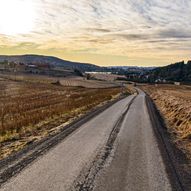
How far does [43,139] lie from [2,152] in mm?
3383

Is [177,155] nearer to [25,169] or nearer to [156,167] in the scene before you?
[156,167]

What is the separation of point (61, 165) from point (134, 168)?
2432 millimetres

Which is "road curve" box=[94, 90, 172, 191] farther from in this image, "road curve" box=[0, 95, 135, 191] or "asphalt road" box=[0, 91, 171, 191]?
"road curve" box=[0, 95, 135, 191]

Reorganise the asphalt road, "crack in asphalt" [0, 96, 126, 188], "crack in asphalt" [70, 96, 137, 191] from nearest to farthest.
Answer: "crack in asphalt" [70, 96, 137, 191] → the asphalt road → "crack in asphalt" [0, 96, 126, 188]

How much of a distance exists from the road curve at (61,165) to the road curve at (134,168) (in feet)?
2.79

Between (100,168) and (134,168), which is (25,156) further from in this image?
(134,168)

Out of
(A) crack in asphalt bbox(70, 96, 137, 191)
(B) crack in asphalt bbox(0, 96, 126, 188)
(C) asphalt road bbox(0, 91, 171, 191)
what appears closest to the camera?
(A) crack in asphalt bbox(70, 96, 137, 191)

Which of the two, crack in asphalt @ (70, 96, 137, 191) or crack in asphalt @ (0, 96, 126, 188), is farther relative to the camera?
crack in asphalt @ (0, 96, 126, 188)

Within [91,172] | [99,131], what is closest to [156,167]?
[91,172]

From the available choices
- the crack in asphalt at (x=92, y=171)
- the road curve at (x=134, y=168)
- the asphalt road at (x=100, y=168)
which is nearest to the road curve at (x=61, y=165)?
the asphalt road at (x=100, y=168)

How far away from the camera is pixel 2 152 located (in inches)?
592

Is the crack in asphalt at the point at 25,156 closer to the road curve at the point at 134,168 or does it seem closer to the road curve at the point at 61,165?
the road curve at the point at 61,165

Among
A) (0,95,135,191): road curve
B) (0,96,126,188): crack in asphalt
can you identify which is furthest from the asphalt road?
(0,96,126,188): crack in asphalt

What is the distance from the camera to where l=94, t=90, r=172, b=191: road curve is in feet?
33.6
